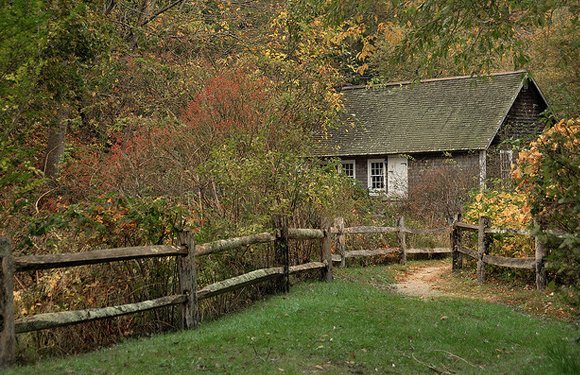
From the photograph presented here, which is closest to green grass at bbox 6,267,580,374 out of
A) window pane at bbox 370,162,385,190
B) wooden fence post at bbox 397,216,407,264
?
wooden fence post at bbox 397,216,407,264

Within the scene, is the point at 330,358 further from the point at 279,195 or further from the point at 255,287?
the point at 279,195

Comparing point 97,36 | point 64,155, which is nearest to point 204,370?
point 97,36

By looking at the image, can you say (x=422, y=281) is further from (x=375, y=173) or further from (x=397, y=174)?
(x=375, y=173)

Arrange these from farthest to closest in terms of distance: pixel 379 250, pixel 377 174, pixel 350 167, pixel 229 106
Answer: pixel 350 167 < pixel 377 174 < pixel 379 250 < pixel 229 106

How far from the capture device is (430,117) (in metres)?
35.0

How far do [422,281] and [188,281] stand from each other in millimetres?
8367

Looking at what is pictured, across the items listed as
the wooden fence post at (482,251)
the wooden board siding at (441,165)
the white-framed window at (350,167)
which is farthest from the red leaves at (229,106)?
the white-framed window at (350,167)

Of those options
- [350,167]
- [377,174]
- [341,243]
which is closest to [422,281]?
[341,243]

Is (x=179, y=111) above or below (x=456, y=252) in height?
above

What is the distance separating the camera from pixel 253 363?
7.44 m

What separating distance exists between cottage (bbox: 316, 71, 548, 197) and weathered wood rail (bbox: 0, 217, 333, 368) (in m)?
18.3

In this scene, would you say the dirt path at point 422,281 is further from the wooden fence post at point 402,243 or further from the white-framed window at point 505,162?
the white-framed window at point 505,162

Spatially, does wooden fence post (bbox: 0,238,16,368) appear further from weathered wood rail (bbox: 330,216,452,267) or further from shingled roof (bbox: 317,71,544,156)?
shingled roof (bbox: 317,71,544,156)

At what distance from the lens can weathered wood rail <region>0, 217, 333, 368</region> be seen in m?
7.09
